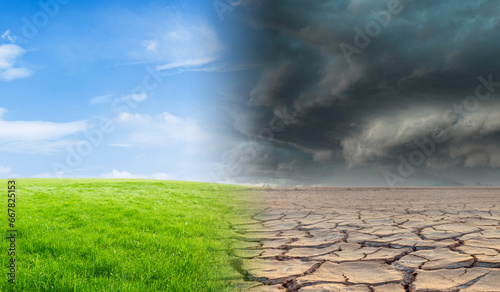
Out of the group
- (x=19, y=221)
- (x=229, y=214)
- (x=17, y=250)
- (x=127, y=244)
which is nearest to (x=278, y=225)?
(x=229, y=214)

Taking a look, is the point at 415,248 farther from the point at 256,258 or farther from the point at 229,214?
the point at 229,214

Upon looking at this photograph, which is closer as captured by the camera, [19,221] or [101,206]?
[19,221]

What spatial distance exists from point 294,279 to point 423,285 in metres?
1.11

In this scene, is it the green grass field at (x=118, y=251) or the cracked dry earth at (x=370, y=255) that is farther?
the green grass field at (x=118, y=251)

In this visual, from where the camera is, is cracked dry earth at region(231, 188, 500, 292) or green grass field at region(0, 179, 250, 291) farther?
green grass field at region(0, 179, 250, 291)

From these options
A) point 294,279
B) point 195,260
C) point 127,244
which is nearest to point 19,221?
point 127,244

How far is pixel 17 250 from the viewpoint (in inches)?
166

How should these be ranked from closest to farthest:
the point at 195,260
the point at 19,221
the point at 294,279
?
the point at 294,279 < the point at 195,260 < the point at 19,221

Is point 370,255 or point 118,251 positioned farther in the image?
point 118,251

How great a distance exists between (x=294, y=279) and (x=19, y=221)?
4.97 metres

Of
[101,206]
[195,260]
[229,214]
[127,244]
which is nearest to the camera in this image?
[195,260]

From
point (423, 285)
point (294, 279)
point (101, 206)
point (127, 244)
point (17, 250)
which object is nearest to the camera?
point (423, 285)

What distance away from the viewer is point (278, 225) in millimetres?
6230

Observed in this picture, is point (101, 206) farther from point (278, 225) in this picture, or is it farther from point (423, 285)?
point (423, 285)
